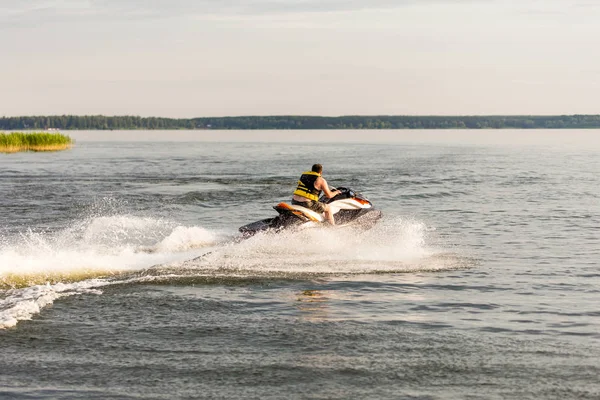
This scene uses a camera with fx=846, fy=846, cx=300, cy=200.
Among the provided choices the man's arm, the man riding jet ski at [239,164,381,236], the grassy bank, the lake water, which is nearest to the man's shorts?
the man riding jet ski at [239,164,381,236]

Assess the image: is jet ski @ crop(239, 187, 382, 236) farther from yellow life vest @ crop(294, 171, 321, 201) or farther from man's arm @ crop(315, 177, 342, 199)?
man's arm @ crop(315, 177, 342, 199)

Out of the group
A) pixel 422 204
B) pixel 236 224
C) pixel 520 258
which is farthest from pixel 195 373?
pixel 422 204

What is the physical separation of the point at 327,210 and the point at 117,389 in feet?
29.4

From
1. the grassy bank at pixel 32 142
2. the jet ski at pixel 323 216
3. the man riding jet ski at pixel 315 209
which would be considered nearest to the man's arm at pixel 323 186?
the man riding jet ski at pixel 315 209

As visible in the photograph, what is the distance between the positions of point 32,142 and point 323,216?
5199 centimetres

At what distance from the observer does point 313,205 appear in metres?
16.0

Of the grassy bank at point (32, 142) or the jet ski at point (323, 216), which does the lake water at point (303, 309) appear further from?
the grassy bank at point (32, 142)

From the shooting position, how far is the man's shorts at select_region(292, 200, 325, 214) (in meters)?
15.9

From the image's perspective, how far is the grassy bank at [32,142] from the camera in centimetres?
5894

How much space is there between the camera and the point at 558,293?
40.0ft

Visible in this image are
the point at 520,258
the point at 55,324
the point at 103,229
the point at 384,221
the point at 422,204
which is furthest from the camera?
the point at 422,204

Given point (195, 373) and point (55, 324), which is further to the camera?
point (55, 324)

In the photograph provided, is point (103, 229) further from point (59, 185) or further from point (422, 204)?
point (59, 185)

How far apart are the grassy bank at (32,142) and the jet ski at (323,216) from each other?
4648cm
